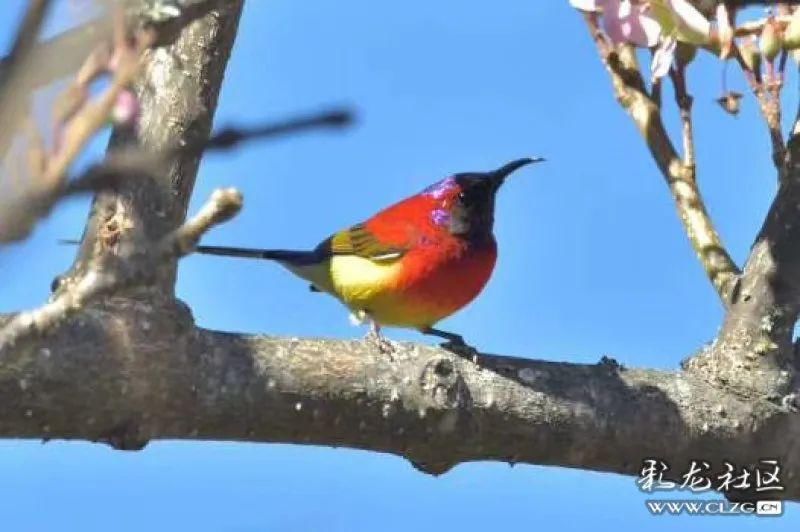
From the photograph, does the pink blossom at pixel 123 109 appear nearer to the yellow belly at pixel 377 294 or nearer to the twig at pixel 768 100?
the twig at pixel 768 100

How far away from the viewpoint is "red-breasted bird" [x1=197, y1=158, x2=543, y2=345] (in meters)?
4.02

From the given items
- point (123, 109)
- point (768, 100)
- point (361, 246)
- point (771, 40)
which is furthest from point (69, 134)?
point (361, 246)

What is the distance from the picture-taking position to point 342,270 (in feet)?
14.1

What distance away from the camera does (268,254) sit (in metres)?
4.83

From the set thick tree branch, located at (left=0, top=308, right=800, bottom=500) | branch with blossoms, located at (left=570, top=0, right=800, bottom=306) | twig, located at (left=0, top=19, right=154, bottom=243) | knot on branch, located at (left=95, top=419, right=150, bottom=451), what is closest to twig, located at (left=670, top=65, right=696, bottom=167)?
branch with blossoms, located at (left=570, top=0, right=800, bottom=306)

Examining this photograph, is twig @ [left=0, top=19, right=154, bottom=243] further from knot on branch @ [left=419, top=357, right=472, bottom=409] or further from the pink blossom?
knot on branch @ [left=419, top=357, right=472, bottom=409]

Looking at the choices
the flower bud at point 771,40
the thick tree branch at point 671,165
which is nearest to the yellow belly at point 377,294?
the thick tree branch at point 671,165

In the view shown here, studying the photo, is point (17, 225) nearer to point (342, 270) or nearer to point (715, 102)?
point (715, 102)

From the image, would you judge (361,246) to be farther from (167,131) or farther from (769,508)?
(769,508)

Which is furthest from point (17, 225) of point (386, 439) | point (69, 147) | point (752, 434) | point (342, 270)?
point (342, 270)

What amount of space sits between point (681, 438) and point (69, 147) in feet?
6.47

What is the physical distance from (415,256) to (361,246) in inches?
10.3

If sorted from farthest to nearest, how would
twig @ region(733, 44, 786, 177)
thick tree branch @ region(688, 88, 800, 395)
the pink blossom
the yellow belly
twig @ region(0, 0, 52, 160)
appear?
the yellow belly → thick tree branch @ region(688, 88, 800, 395) → twig @ region(733, 44, 786, 177) → the pink blossom → twig @ region(0, 0, 52, 160)

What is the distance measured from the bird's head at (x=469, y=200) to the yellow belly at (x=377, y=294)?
35 cm
